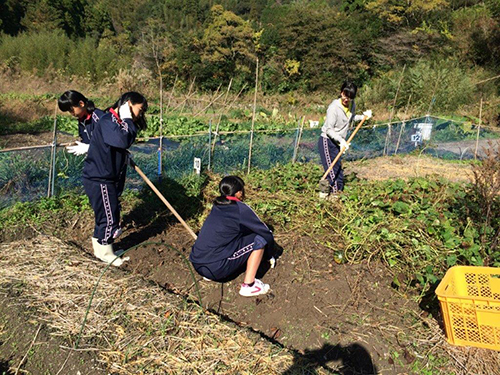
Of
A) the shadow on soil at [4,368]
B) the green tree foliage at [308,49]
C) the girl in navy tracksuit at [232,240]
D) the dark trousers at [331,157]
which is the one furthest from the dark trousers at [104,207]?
the green tree foliage at [308,49]

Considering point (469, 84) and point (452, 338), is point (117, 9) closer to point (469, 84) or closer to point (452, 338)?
point (469, 84)

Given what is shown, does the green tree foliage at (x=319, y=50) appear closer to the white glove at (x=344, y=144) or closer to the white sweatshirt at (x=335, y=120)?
the white sweatshirt at (x=335, y=120)

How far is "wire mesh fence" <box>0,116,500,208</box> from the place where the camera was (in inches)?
185

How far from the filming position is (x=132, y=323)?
291 centimetres

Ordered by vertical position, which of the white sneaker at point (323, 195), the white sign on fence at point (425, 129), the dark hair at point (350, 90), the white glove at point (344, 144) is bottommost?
the white sign on fence at point (425, 129)

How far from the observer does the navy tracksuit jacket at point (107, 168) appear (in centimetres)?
347

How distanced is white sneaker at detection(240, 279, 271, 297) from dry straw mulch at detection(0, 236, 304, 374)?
0.46 metres

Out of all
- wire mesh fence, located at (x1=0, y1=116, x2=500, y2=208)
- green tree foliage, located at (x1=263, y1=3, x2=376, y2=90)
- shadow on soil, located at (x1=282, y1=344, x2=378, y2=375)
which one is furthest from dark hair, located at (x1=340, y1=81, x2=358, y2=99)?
green tree foliage, located at (x1=263, y1=3, x2=376, y2=90)

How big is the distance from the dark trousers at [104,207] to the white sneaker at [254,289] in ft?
4.59

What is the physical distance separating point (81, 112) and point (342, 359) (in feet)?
10.5

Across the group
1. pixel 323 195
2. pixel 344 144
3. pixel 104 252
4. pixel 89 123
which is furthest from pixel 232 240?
pixel 344 144

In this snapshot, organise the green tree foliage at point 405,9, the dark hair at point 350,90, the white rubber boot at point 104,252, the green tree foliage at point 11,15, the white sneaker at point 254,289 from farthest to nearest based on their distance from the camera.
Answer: the green tree foliage at point 11,15 → the green tree foliage at point 405,9 → the dark hair at point 350,90 → the white rubber boot at point 104,252 → the white sneaker at point 254,289

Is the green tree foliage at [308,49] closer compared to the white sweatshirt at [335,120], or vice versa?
the white sweatshirt at [335,120]

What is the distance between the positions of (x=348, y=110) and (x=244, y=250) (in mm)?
2865
